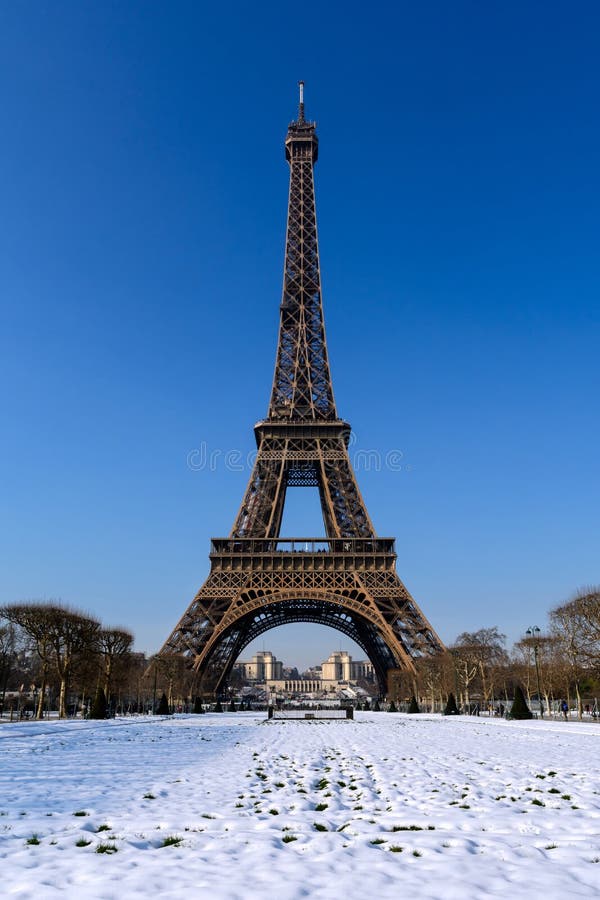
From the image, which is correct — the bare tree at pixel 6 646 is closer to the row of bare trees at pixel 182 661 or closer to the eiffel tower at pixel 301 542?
the row of bare trees at pixel 182 661

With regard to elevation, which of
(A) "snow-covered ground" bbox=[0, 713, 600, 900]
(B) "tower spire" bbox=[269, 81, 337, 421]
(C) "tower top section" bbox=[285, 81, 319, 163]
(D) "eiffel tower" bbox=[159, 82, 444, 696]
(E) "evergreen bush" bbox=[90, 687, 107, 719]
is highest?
(C) "tower top section" bbox=[285, 81, 319, 163]

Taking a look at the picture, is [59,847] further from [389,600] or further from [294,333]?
[294,333]

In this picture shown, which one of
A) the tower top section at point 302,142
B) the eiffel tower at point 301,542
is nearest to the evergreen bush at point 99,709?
the eiffel tower at point 301,542

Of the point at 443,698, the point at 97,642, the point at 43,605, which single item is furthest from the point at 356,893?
the point at 443,698

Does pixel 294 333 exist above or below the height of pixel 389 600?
above

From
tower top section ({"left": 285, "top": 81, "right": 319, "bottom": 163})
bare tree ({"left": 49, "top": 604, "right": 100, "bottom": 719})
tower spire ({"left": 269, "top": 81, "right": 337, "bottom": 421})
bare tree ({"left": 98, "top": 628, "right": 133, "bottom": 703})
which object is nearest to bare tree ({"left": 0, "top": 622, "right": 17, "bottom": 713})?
bare tree ({"left": 98, "top": 628, "right": 133, "bottom": 703})

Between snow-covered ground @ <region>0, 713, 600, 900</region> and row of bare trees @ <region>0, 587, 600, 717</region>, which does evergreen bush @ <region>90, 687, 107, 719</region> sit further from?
snow-covered ground @ <region>0, 713, 600, 900</region>

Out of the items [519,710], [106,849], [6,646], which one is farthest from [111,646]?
[106,849]
